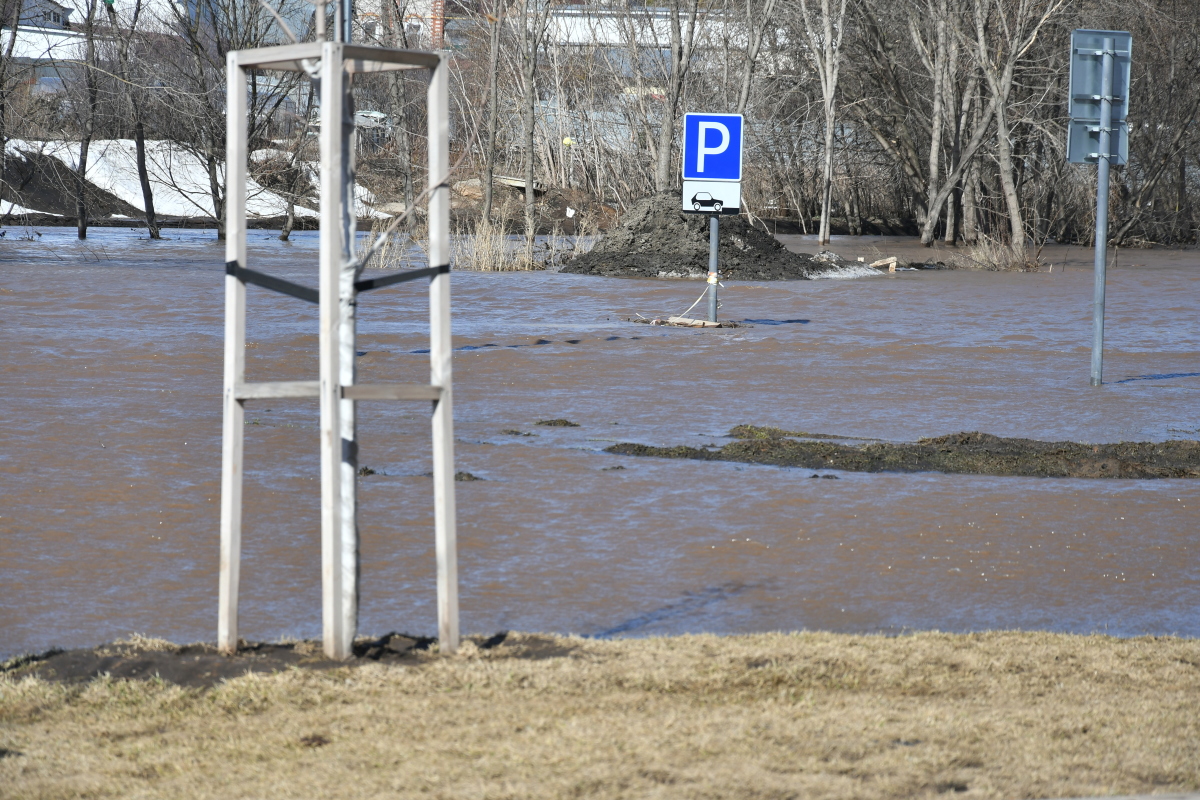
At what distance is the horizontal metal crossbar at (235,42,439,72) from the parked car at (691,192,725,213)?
1264 centimetres

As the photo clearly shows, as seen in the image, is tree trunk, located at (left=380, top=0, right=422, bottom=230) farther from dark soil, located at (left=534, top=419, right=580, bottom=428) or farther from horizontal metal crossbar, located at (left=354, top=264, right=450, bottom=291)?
horizontal metal crossbar, located at (left=354, top=264, right=450, bottom=291)

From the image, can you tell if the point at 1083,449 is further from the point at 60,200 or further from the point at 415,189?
the point at 60,200

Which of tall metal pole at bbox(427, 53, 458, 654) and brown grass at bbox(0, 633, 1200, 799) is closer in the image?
brown grass at bbox(0, 633, 1200, 799)

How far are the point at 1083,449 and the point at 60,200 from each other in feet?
145

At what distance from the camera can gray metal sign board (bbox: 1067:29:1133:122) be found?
1273 cm

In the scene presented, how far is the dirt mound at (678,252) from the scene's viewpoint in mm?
28844

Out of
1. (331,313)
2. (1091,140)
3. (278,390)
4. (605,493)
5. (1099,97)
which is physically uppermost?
(1099,97)

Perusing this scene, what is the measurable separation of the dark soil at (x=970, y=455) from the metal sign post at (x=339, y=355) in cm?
497

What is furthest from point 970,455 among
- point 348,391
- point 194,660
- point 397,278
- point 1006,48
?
point 1006,48

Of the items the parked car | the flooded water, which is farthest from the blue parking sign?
the flooded water

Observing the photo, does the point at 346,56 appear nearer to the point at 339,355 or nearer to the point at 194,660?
the point at 339,355

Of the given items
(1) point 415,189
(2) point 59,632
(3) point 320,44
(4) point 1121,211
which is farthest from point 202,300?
(4) point 1121,211

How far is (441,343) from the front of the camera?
186 inches

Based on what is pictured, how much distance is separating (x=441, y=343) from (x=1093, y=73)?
9848 mm
